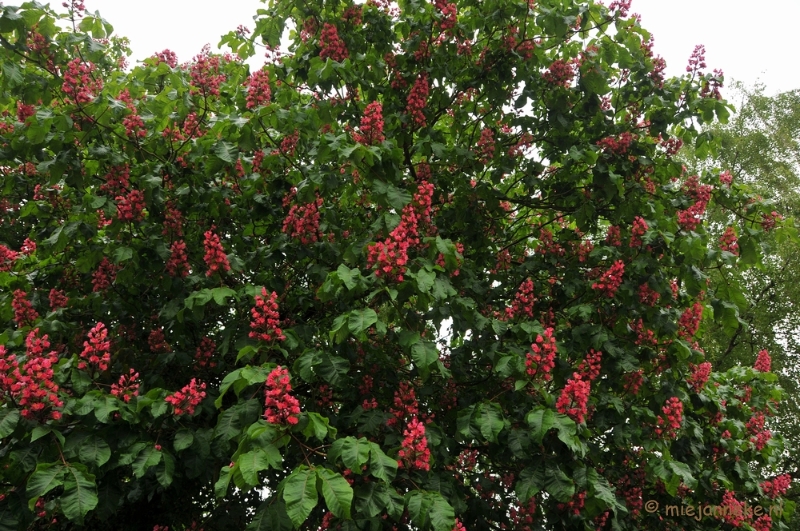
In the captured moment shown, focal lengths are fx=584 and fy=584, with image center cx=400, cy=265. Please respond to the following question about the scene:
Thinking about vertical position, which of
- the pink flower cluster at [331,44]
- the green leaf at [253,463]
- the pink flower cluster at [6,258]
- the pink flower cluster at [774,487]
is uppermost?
the pink flower cluster at [331,44]

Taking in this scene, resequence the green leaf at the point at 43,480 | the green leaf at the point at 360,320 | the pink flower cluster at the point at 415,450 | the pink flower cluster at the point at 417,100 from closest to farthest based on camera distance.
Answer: the green leaf at the point at 43,480, the green leaf at the point at 360,320, the pink flower cluster at the point at 415,450, the pink flower cluster at the point at 417,100

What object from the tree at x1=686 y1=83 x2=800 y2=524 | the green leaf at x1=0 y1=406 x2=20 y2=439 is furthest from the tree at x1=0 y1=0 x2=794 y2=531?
the tree at x1=686 y1=83 x2=800 y2=524

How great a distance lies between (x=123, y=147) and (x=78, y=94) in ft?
1.95

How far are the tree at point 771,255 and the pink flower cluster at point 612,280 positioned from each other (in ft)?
32.2

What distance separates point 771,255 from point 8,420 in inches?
581

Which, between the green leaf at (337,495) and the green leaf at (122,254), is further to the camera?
the green leaf at (122,254)

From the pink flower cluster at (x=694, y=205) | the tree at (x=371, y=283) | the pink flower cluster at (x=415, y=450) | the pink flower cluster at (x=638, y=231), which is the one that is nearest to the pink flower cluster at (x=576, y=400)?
the tree at (x=371, y=283)

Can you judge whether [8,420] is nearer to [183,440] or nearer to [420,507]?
[183,440]

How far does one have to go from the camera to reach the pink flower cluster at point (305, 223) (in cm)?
409

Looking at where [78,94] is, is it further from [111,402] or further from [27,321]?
[111,402]

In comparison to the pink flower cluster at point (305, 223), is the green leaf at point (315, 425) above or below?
below

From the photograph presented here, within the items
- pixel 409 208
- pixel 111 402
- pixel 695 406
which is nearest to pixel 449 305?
pixel 409 208

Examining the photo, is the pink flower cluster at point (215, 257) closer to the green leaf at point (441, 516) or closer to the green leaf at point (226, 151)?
the green leaf at point (226, 151)

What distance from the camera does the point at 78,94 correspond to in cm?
366
